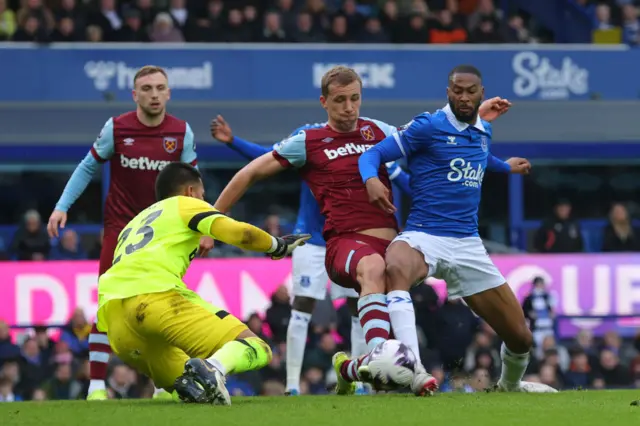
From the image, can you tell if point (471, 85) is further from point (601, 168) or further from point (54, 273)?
point (601, 168)

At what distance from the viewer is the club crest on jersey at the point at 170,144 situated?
33.9ft

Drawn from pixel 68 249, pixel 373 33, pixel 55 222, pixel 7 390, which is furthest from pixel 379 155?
pixel 373 33

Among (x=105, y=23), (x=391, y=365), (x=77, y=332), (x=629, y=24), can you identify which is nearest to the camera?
(x=391, y=365)

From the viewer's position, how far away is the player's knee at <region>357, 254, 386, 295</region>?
28.3 feet

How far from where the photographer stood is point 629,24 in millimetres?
23219

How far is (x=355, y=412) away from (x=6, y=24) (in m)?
13.8

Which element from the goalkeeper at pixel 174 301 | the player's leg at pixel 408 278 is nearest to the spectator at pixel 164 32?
the player's leg at pixel 408 278

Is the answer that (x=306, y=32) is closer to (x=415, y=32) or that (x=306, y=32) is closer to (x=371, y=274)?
(x=415, y=32)

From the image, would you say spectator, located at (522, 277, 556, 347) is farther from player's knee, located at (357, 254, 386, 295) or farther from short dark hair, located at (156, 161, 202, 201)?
short dark hair, located at (156, 161, 202, 201)

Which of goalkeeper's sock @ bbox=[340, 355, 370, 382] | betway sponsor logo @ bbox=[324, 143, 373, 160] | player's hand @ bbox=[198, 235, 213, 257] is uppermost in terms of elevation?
betway sponsor logo @ bbox=[324, 143, 373, 160]

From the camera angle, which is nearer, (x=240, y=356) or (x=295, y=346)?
(x=240, y=356)

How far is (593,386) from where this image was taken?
52.5ft

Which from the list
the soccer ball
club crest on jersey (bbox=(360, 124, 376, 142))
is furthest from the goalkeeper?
club crest on jersey (bbox=(360, 124, 376, 142))

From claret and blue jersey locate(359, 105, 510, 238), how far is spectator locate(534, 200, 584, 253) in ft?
31.7
